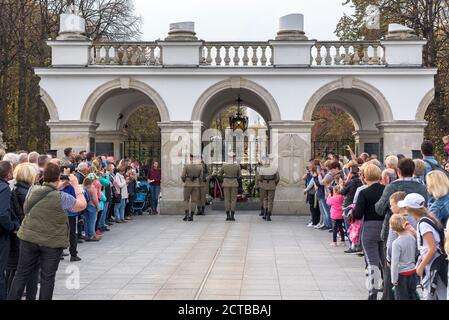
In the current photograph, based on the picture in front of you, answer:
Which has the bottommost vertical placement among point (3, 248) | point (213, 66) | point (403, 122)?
point (3, 248)

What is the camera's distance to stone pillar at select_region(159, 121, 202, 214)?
22516mm

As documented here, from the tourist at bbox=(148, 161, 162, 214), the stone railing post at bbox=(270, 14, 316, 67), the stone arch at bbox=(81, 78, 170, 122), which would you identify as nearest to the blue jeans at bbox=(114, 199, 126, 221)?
the tourist at bbox=(148, 161, 162, 214)

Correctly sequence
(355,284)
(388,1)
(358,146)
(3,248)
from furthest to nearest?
1. (388,1)
2. (358,146)
3. (355,284)
4. (3,248)

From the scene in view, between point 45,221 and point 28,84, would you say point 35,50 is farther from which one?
point 45,221

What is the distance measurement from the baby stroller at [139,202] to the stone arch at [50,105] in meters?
3.39

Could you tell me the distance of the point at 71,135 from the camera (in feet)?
74.4

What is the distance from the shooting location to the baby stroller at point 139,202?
2288cm

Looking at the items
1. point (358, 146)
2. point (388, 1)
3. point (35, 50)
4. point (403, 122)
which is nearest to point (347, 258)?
point (403, 122)

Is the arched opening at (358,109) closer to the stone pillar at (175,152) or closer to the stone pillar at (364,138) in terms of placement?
the stone pillar at (364,138)

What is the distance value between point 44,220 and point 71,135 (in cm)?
1485

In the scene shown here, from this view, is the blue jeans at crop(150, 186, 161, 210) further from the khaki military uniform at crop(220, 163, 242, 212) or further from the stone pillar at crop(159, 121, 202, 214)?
the khaki military uniform at crop(220, 163, 242, 212)

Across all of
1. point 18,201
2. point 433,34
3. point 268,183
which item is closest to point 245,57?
point 268,183

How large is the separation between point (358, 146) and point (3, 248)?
18677 millimetres

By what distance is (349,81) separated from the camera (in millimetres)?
22359
